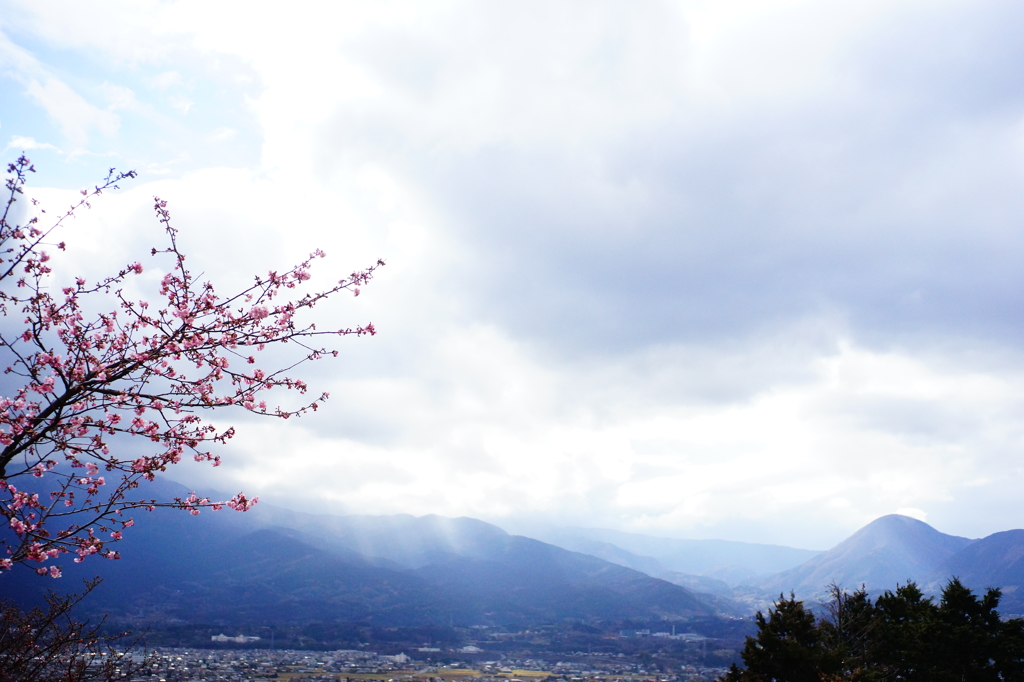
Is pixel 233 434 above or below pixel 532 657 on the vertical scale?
above

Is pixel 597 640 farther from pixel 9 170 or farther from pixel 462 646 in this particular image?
pixel 9 170

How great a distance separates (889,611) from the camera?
Result: 28.7 meters

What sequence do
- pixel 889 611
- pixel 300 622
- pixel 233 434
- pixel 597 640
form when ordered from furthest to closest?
pixel 300 622
pixel 597 640
pixel 889 611
pixel 233 434

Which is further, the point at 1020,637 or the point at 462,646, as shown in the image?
the point at 462,646

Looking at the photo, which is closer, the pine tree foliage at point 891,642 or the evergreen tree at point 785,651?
the evergreen tree at point 785,651

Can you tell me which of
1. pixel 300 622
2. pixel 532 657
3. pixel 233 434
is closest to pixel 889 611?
pixel 233 434

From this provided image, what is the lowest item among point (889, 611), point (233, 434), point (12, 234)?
point (889, 611)

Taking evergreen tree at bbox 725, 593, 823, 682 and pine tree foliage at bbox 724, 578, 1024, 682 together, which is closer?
evergreen tree at bbox 725, 593, 823, 682

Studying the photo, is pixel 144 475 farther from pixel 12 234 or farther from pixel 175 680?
pixel 175 680

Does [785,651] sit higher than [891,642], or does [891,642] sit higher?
[785,651]

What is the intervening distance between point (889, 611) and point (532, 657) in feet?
337

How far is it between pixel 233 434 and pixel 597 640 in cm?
15721

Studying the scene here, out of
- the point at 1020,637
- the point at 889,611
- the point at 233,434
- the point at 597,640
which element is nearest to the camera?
the point at 233,434

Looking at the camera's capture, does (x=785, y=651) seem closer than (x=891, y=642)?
Yes
